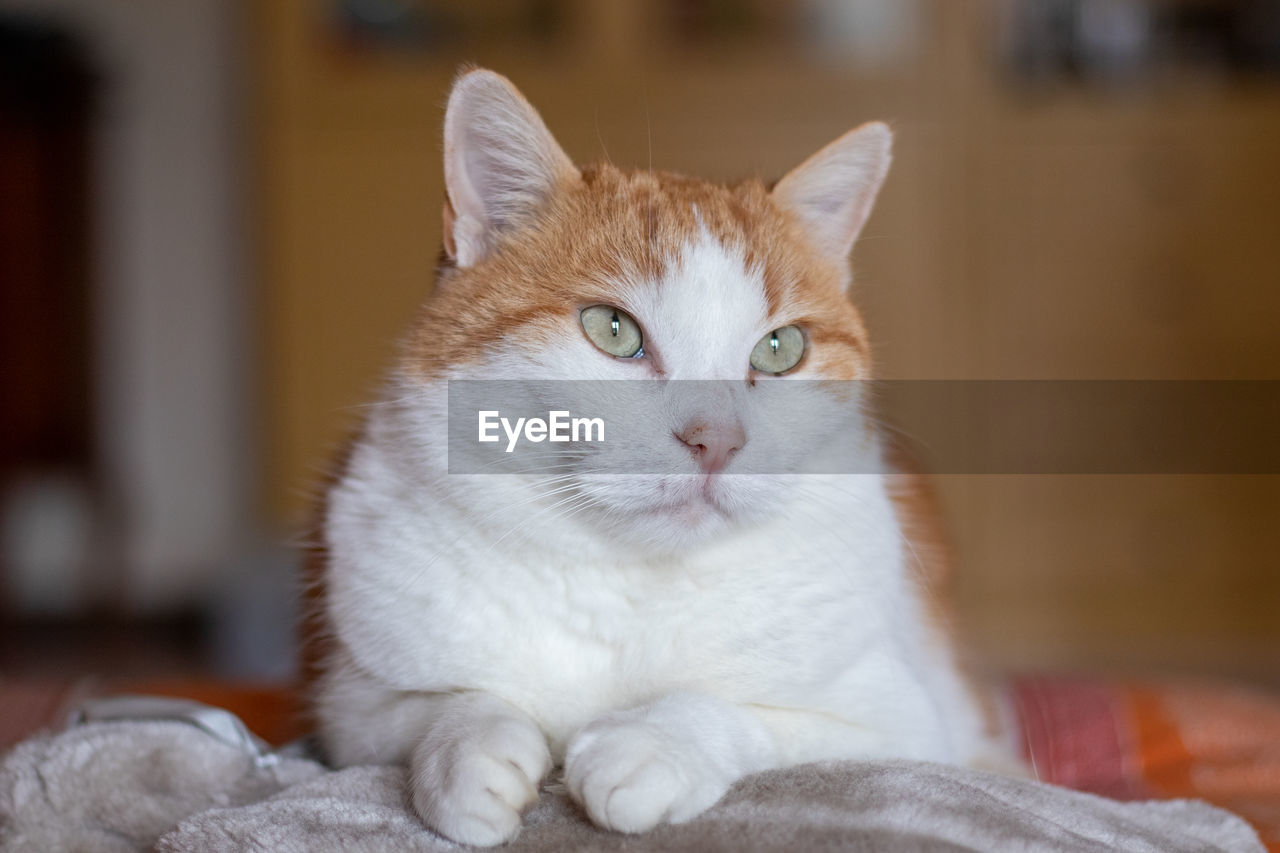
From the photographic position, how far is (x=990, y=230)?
12.8 feet

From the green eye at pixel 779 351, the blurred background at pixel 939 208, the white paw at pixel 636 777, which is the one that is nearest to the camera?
the white paw at pixel 636 777

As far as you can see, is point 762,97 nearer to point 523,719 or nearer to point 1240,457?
point 1240,457

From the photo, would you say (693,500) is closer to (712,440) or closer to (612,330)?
(712,440)

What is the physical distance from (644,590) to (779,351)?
0.29 m

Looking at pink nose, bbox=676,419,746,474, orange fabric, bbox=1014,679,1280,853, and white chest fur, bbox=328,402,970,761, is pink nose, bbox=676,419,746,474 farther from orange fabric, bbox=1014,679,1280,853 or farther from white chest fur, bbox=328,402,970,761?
orange fabric, bbox=1014,679,1280,853

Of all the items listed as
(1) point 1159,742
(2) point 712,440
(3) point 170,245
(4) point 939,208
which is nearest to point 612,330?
(2) point 712,440

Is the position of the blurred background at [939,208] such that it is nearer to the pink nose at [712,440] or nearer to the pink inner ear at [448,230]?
the pink inner ear at [448,230]

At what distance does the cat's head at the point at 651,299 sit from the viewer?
1.03 metres

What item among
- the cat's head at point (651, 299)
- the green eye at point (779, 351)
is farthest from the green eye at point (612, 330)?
the green eye at point (779, 351)

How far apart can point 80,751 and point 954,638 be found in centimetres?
111

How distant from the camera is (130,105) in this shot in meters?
4.91

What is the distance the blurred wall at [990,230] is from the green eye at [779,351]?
2768 millimetres

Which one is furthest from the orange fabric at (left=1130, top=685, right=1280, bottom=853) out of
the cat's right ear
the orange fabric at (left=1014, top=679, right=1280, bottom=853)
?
the cat's right ear

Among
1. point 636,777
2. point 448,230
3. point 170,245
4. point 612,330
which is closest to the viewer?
point 636,777
